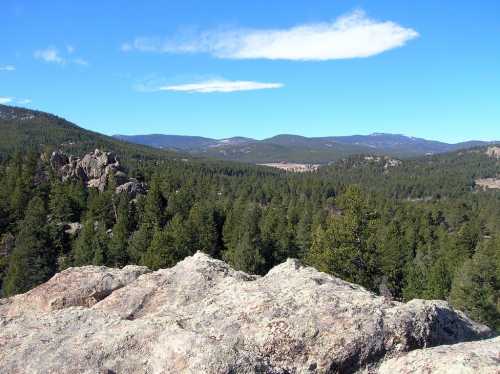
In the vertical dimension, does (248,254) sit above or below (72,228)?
above

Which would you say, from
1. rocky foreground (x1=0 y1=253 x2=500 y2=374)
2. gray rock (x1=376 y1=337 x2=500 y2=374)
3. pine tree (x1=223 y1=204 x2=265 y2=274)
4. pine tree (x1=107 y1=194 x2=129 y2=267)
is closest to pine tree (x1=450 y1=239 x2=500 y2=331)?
pine tree (x1=223 y1=204 x2=265 y2=274)

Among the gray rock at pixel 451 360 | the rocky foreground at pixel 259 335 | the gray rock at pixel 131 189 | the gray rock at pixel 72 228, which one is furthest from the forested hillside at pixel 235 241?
the gray rock at pixel 451 360

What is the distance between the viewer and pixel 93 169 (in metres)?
116

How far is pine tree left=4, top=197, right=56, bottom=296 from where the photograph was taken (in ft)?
198

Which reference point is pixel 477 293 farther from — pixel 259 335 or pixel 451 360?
pixel 259 335

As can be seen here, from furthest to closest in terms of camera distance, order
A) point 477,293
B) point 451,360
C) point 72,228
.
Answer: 1. point 72,228
2. point 477,293
3. point 451,360

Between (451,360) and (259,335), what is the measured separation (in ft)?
15.6

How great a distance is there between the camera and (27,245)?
64875mm

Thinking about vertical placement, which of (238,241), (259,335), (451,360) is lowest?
(238,241)

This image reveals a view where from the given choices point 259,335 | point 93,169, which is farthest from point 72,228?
point 259,335

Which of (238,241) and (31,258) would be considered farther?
(238,241)

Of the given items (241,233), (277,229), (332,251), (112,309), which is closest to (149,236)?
(241,233)

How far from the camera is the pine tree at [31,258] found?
60.2 metres

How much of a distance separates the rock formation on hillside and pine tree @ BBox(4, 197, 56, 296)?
3394 cm
